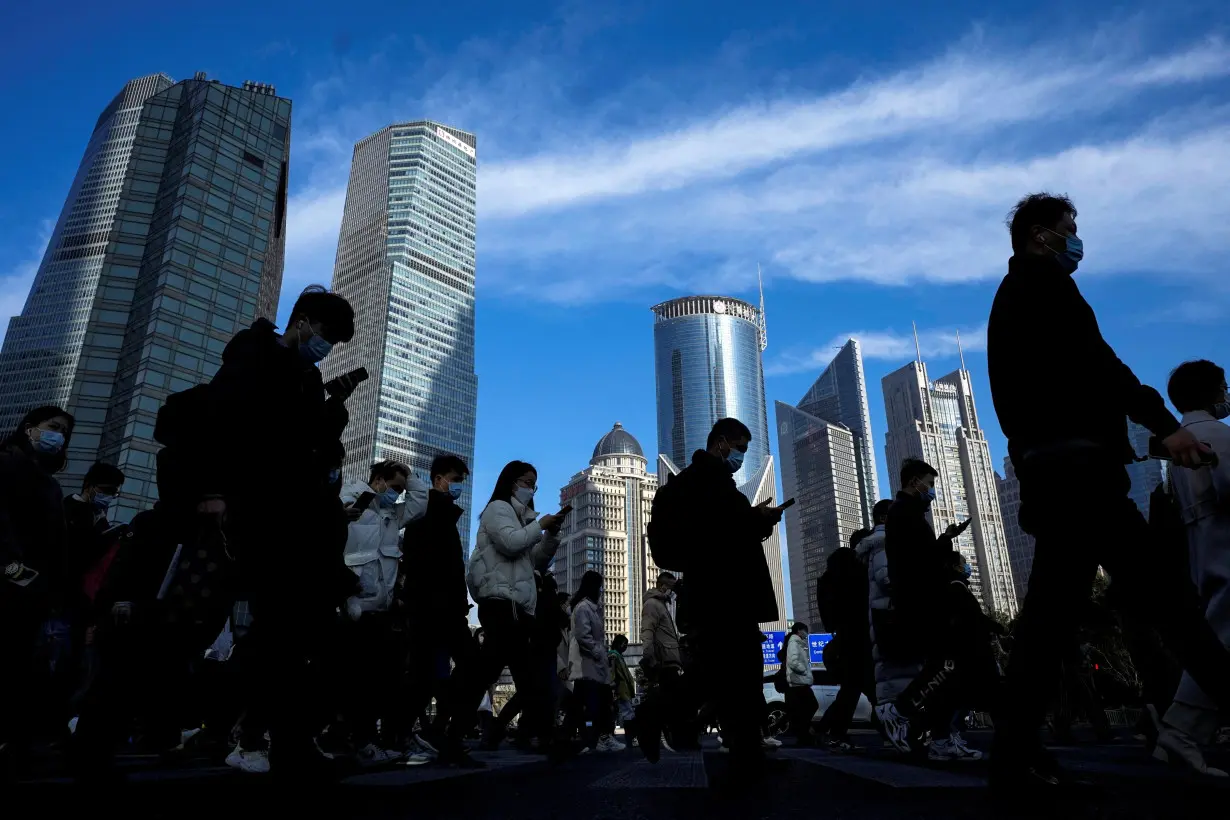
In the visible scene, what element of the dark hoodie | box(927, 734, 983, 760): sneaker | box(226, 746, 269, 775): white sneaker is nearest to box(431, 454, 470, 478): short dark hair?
box(226, 746, 269, 775): white sneaker

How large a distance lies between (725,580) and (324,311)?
7.17 ft

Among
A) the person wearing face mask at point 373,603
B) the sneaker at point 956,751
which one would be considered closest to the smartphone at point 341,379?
the person wearing face mask at point 373,603

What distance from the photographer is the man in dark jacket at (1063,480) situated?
2559mm

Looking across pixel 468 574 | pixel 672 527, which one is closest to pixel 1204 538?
pixel 672 527

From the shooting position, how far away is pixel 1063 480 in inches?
104

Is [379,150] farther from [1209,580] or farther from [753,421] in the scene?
[1209,580]

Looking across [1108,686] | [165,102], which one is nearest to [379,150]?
Result: [165,102]

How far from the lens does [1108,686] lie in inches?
578

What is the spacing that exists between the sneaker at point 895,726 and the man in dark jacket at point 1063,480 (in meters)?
2.60

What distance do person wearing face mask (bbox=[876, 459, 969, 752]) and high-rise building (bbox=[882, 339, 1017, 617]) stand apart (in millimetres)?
155296

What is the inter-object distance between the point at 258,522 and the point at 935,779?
9.41ft

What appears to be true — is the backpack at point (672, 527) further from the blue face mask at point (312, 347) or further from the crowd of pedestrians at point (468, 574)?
the blue face mask at point (312, 347)

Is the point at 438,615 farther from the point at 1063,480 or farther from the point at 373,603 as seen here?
the point at 1063,480

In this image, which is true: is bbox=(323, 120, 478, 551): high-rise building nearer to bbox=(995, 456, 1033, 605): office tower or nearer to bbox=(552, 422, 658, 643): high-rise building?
bbox=(552, 422, 658, 643): high-rise building
